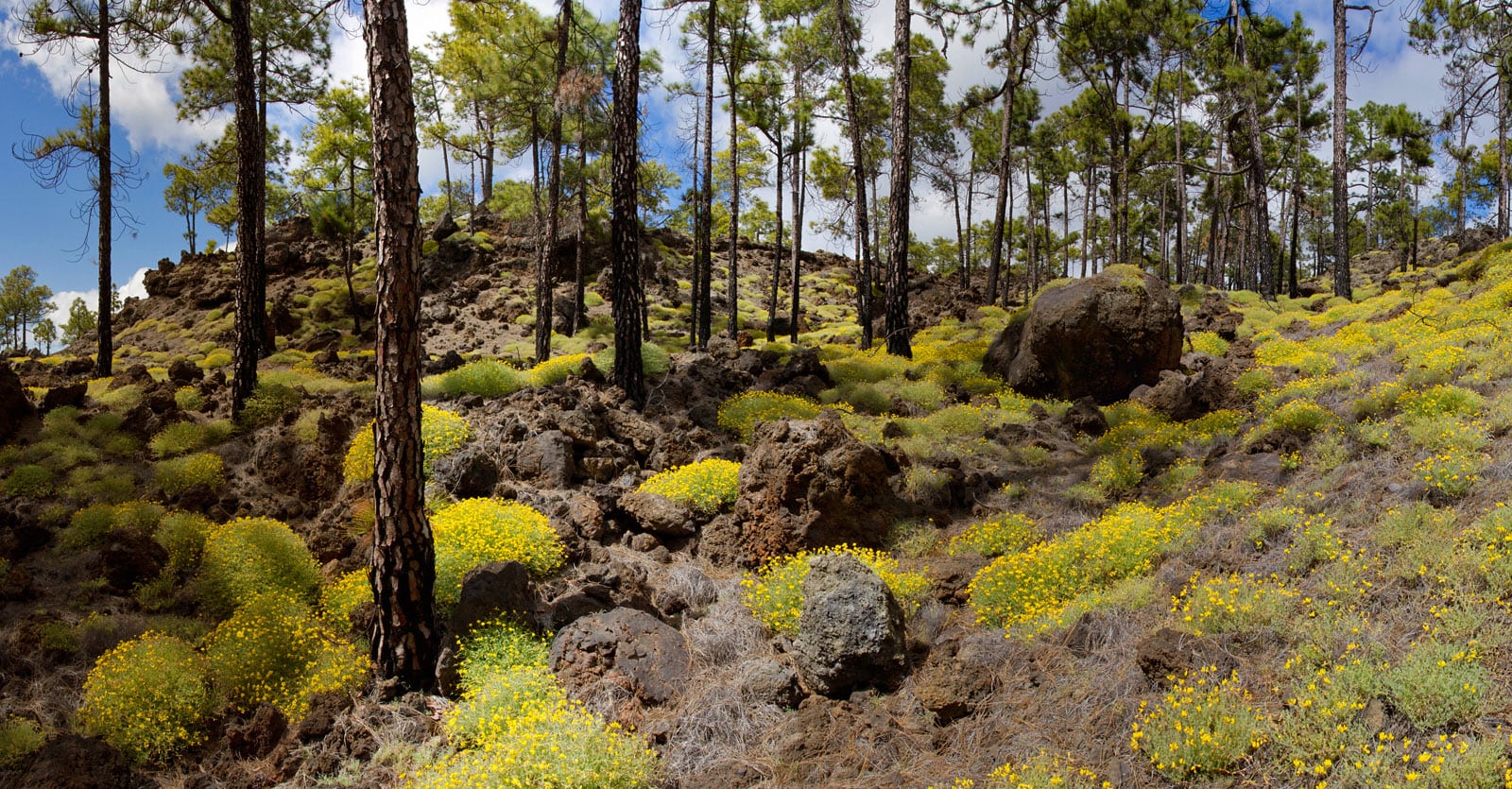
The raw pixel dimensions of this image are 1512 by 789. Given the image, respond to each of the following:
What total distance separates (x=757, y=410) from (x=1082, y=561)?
19.2 feet

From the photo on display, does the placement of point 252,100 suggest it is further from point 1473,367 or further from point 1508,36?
point 1508,36

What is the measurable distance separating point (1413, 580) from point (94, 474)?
13.8m

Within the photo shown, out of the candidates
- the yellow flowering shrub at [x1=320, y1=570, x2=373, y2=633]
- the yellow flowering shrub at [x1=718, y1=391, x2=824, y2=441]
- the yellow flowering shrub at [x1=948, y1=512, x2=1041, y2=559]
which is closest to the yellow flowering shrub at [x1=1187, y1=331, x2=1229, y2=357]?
the yellow flowering shrub at [x1=718, y1=391, x2=824, y2=441]

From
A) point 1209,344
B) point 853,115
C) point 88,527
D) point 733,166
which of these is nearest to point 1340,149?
point 1209,344

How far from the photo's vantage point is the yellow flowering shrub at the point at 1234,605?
5133mm

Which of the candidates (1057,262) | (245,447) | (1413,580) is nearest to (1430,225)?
(1057,262)

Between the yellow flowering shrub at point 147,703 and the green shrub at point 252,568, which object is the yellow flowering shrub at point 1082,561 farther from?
the green shrub at point 252,568

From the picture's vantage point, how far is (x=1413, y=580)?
16.6ft

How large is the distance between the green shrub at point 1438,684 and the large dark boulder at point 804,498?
4.76 metres

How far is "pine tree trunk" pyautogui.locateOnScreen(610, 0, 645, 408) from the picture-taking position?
1184cm

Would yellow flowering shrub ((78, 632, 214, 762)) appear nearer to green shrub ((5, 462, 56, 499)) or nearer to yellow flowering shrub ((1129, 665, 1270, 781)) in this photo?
green shrub ((5, 462, 56, 499))

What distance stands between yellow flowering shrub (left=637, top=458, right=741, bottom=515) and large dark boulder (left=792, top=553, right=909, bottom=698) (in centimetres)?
288

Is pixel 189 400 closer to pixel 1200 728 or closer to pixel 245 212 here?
pixel 245 212

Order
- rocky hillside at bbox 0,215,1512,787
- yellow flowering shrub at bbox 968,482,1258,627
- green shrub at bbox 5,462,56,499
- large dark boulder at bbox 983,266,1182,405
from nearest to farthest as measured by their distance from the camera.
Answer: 1. rocky hillside at bbox 0,215,1512,787
2. yellow flowering shrub at bbox 968,482,1258,627
3. green shrub at bbox 5,462,56,499
4. large dark boulder at bbox 983,266,1182,405
